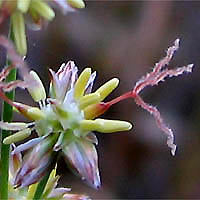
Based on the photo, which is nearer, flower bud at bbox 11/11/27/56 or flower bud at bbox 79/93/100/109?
flower bud at bbox 11/11/27/56

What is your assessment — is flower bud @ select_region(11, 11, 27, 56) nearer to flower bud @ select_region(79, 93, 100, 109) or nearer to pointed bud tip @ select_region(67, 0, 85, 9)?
pointed bud tip @ select_region(67, 0, 85, 9)

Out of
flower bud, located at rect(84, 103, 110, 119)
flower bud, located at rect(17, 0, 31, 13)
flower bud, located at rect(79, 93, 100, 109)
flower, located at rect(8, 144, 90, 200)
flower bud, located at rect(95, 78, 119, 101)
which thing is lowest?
flower, located at rect(8, 144, 90, 200)

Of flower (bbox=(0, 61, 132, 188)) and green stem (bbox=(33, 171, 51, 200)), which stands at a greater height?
flower (bbox=(0, 61, 132, 188))

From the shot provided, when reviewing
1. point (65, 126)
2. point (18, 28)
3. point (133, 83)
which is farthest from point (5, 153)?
point (133, 83)

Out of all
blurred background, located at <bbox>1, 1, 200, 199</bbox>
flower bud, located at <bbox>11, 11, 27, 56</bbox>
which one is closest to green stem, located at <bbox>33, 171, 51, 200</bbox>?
flower bud, located at <bbox>11, 11, 27, 56</bbox>

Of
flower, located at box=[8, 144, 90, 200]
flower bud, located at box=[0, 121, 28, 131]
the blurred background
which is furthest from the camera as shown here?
the blurred background

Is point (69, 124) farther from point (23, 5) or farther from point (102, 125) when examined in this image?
point (23, 5)

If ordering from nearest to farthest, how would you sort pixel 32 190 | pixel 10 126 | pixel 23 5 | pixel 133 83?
pixel 23 5
pixel 10 126
pixel 32 190
pixel 133 83
